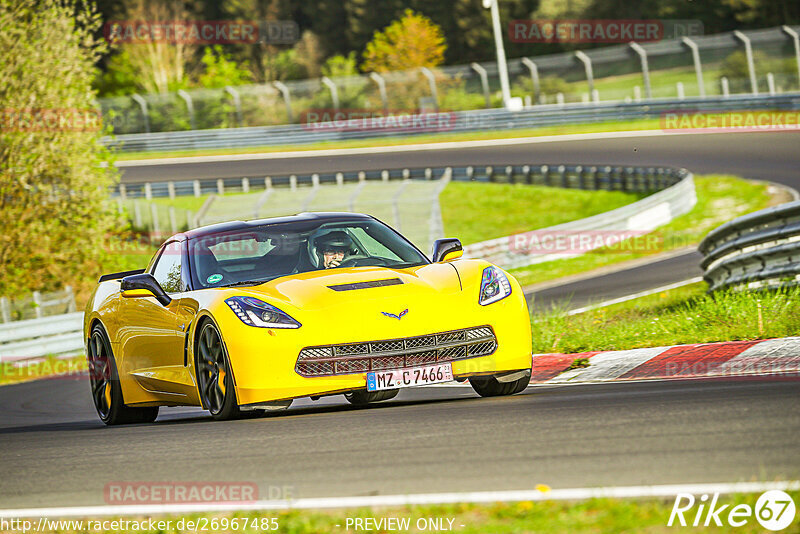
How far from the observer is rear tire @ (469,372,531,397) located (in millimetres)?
8000

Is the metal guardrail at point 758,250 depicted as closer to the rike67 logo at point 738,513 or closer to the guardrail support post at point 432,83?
the rike67 logo at point 738,513

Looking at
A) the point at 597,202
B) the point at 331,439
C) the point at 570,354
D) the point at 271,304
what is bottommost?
the point at 597,202

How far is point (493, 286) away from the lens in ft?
25.8

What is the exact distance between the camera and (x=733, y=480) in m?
4.44

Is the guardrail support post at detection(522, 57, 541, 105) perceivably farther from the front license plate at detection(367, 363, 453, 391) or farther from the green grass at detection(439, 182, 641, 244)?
the front license plate at detection(367, 363, 453, 391)

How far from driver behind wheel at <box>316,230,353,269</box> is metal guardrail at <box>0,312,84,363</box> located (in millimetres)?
11779

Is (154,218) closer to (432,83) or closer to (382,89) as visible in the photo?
(432,83)

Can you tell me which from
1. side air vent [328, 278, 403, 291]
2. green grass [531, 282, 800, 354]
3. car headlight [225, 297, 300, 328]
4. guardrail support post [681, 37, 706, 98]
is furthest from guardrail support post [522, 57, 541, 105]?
car headlight [225, 297, 300, 328]

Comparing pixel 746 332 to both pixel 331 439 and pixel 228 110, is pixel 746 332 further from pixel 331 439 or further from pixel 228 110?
pixel 228 110

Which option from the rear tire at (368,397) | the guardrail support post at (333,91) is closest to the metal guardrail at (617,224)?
the rear tire at (368,397)

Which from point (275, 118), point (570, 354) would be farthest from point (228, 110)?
point (570, 354)

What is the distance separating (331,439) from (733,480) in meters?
2.48

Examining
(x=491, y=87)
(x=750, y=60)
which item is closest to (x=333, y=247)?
(x=750, y=60)

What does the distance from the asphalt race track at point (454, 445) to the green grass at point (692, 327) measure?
5.23 feet
